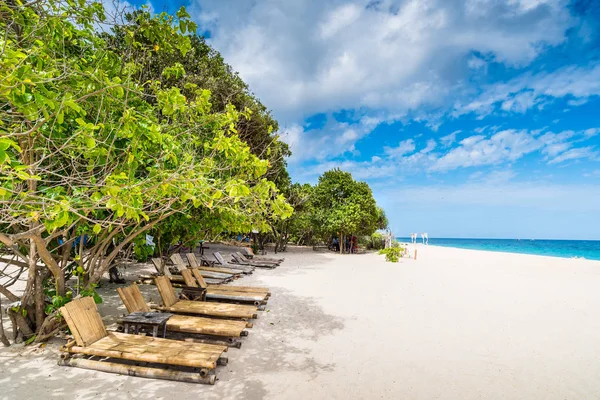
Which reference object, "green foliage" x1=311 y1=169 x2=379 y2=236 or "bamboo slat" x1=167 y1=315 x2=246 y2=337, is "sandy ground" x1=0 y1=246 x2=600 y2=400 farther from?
"green foliage" x1=311 y1=169 x2=379 y2=236

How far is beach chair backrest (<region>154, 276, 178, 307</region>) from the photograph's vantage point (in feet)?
25.2

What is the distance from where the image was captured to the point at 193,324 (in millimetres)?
6262

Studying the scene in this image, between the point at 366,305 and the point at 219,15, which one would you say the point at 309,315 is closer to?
the point at 366,305

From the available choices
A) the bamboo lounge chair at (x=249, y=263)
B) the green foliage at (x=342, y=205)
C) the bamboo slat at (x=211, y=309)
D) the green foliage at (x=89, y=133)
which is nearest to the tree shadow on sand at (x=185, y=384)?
the bamboo slat at (x=211, y=309)

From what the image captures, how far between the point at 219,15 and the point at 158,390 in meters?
7.89

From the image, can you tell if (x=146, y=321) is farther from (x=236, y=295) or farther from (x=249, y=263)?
(x=249, y=263)

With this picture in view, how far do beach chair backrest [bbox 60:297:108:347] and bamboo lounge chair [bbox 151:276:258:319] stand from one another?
2071mm

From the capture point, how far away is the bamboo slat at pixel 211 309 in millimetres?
7261

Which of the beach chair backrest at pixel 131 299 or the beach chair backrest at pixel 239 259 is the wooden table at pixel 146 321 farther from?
the beach chair backrest at pixel 239 259

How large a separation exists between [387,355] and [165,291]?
537 centimetres

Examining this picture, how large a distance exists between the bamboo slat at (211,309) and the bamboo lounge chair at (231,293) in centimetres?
78

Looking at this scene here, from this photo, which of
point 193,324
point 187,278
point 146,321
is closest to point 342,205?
point 187,278

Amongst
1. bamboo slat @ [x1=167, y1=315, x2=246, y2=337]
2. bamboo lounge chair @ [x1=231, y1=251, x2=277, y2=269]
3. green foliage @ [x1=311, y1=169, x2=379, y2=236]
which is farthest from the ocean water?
bamboo slat @ [x1=167, y1=315, x2=246, y2=337]

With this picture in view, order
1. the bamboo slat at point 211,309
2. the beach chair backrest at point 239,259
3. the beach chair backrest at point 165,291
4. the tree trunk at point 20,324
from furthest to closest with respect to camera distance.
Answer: the beach chair backrest at point 239,259, the beach chair backrest at point 165,291, the bamboo slat at point 211,309, the tree trunk at point 20,324
